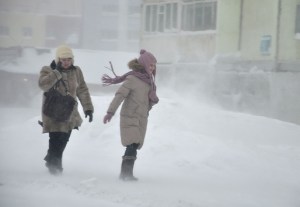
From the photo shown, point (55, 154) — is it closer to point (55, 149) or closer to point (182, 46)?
point (55, 149)

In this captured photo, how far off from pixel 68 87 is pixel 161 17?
824 inches

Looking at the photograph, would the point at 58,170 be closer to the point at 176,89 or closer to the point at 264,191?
the point at 264,191

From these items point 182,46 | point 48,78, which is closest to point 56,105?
point 48,78

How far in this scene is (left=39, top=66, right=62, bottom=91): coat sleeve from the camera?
6.91 metres

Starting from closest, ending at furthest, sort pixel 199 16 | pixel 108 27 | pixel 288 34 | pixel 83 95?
1. pixel 83 95
2. pixel 288 34
3. pixel 199 16
4. pixel 108 27

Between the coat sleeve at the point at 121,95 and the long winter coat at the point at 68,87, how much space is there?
55 centimetres

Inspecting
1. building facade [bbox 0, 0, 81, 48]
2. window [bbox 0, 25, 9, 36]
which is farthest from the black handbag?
window [bbox 0, 25, 9, 36]

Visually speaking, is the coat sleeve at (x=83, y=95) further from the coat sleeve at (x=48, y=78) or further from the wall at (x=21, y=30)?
the wall at (x=21, y=30)

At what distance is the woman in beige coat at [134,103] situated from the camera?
7000 mm

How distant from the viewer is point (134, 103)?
7090mm

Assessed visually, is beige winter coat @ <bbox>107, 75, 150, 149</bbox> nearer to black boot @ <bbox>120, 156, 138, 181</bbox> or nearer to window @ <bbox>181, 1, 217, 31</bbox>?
black boot @ <bbox>120, 156, 138, 181</bbox>

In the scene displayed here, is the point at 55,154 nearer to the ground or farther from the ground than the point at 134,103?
nearer to the ground

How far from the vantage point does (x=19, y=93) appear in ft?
136

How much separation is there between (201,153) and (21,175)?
3.25m
